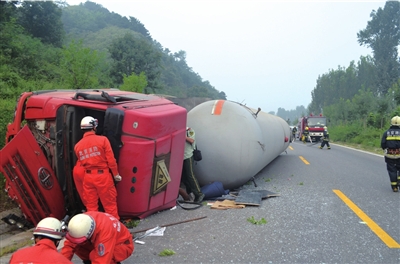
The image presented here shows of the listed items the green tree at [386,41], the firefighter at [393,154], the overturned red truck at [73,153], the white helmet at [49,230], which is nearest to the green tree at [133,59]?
the green tree at [386,41]

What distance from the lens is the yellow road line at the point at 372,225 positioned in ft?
13.3

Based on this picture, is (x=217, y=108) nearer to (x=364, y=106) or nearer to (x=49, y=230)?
(x=49, y=230)

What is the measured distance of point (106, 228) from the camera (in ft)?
9.25

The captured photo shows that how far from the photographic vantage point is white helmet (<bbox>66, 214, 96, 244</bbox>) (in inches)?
102

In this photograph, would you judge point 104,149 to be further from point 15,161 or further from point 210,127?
point 210,127

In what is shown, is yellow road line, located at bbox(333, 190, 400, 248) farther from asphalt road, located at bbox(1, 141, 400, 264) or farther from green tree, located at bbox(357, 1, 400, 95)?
green tree, located at bbox(357, 1, 400, 95)

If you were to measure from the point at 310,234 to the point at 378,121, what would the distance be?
999 inches

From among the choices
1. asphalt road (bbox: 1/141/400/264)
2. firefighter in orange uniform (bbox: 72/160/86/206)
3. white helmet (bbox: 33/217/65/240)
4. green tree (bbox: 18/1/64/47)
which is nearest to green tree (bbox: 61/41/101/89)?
asphalt road (bbox: 1/141/400/264)

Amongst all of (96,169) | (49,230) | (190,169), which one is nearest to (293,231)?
(190,169)

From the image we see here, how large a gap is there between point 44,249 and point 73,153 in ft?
9.62

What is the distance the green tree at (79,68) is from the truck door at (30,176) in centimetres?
969

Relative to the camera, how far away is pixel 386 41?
170 ft

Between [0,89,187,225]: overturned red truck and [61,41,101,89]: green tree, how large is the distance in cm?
910

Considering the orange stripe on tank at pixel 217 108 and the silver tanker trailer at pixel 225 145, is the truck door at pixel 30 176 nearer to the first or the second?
the silver tanker trailer at pixel 225 145
